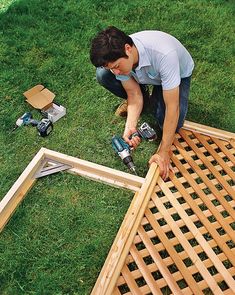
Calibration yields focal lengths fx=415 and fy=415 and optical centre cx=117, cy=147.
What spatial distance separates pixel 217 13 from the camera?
5.32 m

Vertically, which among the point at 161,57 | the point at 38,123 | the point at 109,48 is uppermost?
the point at 109,48

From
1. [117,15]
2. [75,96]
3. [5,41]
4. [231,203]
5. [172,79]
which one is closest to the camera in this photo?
[172,79]

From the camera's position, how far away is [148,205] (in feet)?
10.9

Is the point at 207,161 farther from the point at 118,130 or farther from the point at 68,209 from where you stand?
the point at 68,209

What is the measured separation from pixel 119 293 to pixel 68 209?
87 centimetres

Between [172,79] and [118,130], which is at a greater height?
[172,79]

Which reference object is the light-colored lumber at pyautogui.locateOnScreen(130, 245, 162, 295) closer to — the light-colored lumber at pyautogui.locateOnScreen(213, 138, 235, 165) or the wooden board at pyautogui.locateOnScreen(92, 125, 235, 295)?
the wooden board at pyautogui.locateOnScreen(92, 125, 235, 295)

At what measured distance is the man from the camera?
287 cm

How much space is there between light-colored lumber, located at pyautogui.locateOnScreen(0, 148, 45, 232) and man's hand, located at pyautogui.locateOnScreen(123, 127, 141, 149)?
75cm

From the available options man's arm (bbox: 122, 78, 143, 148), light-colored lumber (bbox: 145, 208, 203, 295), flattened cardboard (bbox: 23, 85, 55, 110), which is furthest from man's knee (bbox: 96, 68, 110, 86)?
light-colored lumber (bbox: 145, 208, 203, 295)

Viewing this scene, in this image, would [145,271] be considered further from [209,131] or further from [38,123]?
[38,123]

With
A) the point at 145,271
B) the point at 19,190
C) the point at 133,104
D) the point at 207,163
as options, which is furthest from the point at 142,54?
the point at 145,271

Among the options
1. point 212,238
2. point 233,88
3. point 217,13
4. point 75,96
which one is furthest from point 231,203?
point 217,13

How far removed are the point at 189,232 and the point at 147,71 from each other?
4.30 ft
